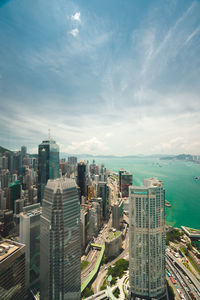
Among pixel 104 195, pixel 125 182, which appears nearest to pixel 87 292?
pixel 104 195

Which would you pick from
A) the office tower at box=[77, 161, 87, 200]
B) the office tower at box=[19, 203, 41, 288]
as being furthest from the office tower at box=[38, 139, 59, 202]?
the office tower at box=[19, 203, 41, 288]

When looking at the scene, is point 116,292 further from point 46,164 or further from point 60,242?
point 46,164

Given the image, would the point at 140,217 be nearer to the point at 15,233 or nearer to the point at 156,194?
the point at 156,194

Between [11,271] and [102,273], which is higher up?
[11,271]

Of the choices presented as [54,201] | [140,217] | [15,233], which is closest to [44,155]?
[15,233]

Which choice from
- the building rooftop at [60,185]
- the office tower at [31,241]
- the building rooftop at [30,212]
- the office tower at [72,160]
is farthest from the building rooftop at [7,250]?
the office tower at [72,160]

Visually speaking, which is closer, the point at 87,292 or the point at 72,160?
the point at 87,292
